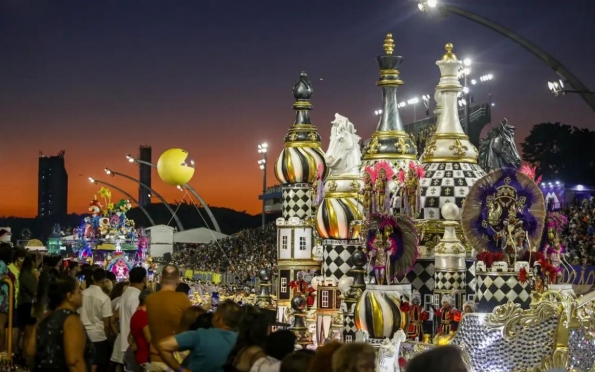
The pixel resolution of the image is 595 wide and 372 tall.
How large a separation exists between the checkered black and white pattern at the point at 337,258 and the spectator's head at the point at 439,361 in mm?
Result: 16394

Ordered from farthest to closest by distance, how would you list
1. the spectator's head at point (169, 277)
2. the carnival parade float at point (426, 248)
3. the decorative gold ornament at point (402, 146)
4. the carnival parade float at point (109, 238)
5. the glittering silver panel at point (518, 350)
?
the carnival parade float at point (109, 238), the decorative gold ornament at point (402, 146), the carnival parade float at point (426, 248), the glittering silver panel at point (518, 350), the spectator's head at point (169, 277)

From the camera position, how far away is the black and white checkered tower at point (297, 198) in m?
24.5

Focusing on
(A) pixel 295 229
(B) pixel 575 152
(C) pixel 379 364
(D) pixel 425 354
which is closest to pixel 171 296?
(C) pixel 379 364

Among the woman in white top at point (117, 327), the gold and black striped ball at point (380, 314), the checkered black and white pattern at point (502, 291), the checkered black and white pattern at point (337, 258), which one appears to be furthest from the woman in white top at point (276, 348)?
the checkered black and white pattern at point (337, 258)

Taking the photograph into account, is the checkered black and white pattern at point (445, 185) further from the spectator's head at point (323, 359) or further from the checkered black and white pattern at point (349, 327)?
the spectator's head at point (323, 359)

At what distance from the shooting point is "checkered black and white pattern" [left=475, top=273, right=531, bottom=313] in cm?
1541

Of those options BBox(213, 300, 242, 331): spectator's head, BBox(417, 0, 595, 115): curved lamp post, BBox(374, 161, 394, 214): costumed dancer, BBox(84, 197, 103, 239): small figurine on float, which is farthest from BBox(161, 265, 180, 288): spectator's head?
BBox(84, 197, 103, 239): small figurine on float

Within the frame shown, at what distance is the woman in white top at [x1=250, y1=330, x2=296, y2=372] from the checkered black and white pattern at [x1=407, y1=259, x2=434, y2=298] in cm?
1163

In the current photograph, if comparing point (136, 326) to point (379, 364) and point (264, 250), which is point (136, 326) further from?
point (264, 250)

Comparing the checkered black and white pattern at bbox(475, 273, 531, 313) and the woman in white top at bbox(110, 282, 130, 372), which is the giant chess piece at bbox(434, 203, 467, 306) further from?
the woman in white top at bbox(110, 282, 130, 372)

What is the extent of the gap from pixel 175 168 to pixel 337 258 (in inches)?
400

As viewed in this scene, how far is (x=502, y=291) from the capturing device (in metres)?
15.4

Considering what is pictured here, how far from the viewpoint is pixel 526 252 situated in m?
16.5

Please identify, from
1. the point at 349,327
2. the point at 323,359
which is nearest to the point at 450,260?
the point at 349,327
